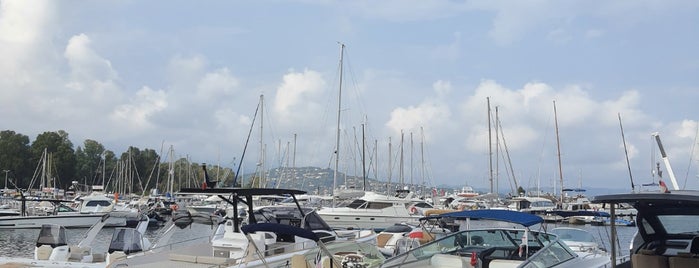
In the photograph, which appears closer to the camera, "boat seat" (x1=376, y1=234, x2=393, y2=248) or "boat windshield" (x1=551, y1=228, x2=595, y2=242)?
"boat windshield" (x1=551, y1=228, x2=595, y2=242)

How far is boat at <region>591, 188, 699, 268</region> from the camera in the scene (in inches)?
328

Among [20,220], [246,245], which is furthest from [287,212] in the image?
[20,220]

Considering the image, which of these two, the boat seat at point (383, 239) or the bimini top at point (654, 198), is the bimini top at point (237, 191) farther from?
the bimini top at point (654, 198)

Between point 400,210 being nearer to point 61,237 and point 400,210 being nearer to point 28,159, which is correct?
point 61,237

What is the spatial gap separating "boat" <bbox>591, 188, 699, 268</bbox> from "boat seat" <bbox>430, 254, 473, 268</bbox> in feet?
8.92

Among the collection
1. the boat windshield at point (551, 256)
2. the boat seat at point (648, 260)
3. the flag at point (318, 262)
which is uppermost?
the boat seat at point (648, 260)

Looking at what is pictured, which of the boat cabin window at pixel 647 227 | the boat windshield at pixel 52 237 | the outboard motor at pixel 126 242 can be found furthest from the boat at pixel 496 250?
the boat windshield at pixel 52 237

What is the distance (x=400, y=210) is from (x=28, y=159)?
226ft

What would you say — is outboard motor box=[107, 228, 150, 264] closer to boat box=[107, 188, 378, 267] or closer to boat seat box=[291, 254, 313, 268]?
boat box=[107, 188, 378, 267]

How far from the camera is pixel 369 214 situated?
3809cm

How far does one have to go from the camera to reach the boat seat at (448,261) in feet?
35.6

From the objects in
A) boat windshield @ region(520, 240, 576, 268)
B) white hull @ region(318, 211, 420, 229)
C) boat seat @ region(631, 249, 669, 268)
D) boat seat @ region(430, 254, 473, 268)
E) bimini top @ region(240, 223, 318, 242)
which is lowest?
white hull @ region(318, 211, 420, 229)

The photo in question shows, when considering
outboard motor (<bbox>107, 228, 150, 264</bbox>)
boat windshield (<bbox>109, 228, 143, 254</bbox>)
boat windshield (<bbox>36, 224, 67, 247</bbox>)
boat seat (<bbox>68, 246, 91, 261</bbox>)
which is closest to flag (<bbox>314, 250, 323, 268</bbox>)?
outboard motor (<bbox>107, 228, 150, 264</bbox>)

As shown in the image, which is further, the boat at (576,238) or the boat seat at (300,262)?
the boat at (576,238)
